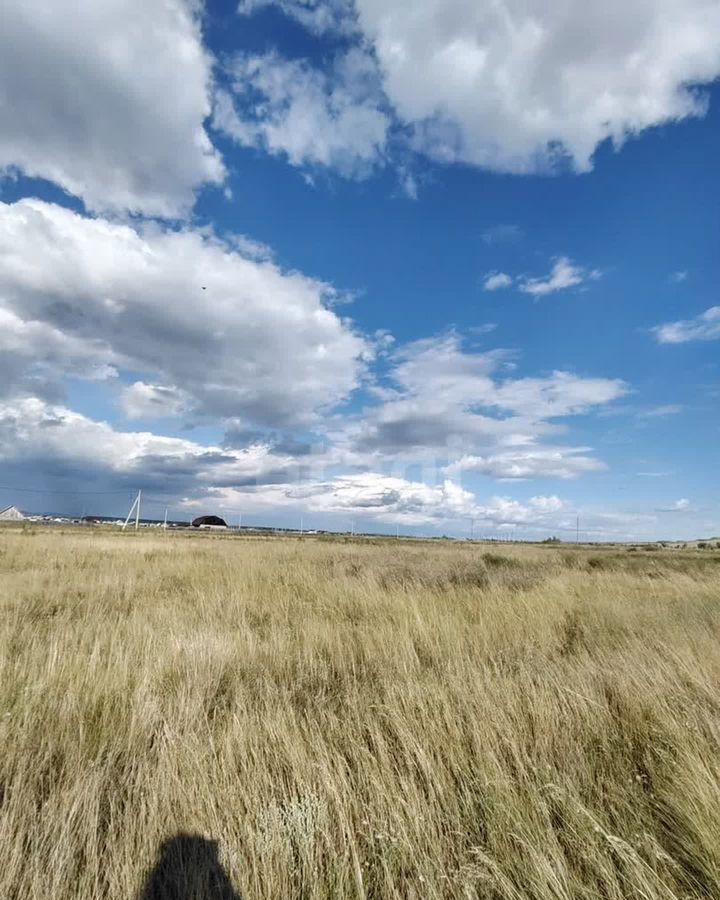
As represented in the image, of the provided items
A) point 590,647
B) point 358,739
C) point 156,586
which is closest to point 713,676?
point 590,647

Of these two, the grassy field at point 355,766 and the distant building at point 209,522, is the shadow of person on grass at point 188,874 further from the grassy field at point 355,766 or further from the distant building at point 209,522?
the distant building at point 209,522

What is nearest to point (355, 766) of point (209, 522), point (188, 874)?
point (188, 874)

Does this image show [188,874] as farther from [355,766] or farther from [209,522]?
[209,522]

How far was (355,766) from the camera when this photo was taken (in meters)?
2.84

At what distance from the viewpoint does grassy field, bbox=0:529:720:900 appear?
200 centimetres

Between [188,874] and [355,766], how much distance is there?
1.11m

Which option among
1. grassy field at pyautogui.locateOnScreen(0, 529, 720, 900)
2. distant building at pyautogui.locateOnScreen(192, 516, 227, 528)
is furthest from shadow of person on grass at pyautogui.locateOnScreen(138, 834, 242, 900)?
distant building at pyautogui.locateOnScreen(192, 516, 227, 528)

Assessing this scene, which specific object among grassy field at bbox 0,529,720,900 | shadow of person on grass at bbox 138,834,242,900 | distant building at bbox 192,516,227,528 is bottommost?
shadow of person on grass at bbox 138,834,242,900

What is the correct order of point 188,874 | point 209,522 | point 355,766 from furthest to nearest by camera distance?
point 209,522
point 355,766
point 188,874

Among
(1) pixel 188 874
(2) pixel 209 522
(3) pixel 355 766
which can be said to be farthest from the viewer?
(2) pixel 209 522

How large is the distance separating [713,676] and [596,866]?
3.15 m

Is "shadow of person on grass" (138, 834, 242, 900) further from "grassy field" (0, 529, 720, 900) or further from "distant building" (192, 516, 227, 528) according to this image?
"distant building" (192, 516, 227, 528)

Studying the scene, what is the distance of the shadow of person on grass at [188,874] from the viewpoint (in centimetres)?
189

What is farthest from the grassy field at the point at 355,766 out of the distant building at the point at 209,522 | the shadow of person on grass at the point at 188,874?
the distant building at the point at 209,522
